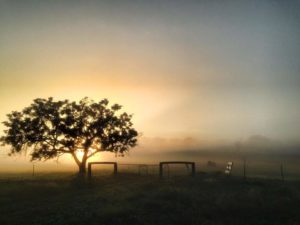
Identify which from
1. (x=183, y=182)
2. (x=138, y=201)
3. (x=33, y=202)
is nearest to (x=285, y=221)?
(x=138, y=201)

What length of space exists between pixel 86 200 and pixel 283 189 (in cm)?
1764

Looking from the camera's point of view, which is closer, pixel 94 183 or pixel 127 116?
pixel 94 183

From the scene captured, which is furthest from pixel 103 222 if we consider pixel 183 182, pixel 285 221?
pixel 183 182

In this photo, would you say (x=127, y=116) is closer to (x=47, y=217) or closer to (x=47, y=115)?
(x=47, y=115)

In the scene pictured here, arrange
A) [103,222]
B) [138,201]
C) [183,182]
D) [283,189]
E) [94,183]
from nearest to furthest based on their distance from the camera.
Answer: [103,222] → [138,201] → [283,189] → [183,182] → [94,183]

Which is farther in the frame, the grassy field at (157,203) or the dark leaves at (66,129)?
the dark leaves at (66,129)

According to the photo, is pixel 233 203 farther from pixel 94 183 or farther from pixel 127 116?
pixel 127 116

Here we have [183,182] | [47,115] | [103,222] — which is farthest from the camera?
[47,115]

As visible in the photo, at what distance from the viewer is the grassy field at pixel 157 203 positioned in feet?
82.6

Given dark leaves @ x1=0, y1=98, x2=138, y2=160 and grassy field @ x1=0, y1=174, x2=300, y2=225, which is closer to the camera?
grassy field @ x1=0, y1=174, x2=300, y2=225

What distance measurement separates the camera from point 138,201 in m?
30.0

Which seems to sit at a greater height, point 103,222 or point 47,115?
point 47,115

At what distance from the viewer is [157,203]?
29.1 metres

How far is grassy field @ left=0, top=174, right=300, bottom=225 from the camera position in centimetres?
2517
